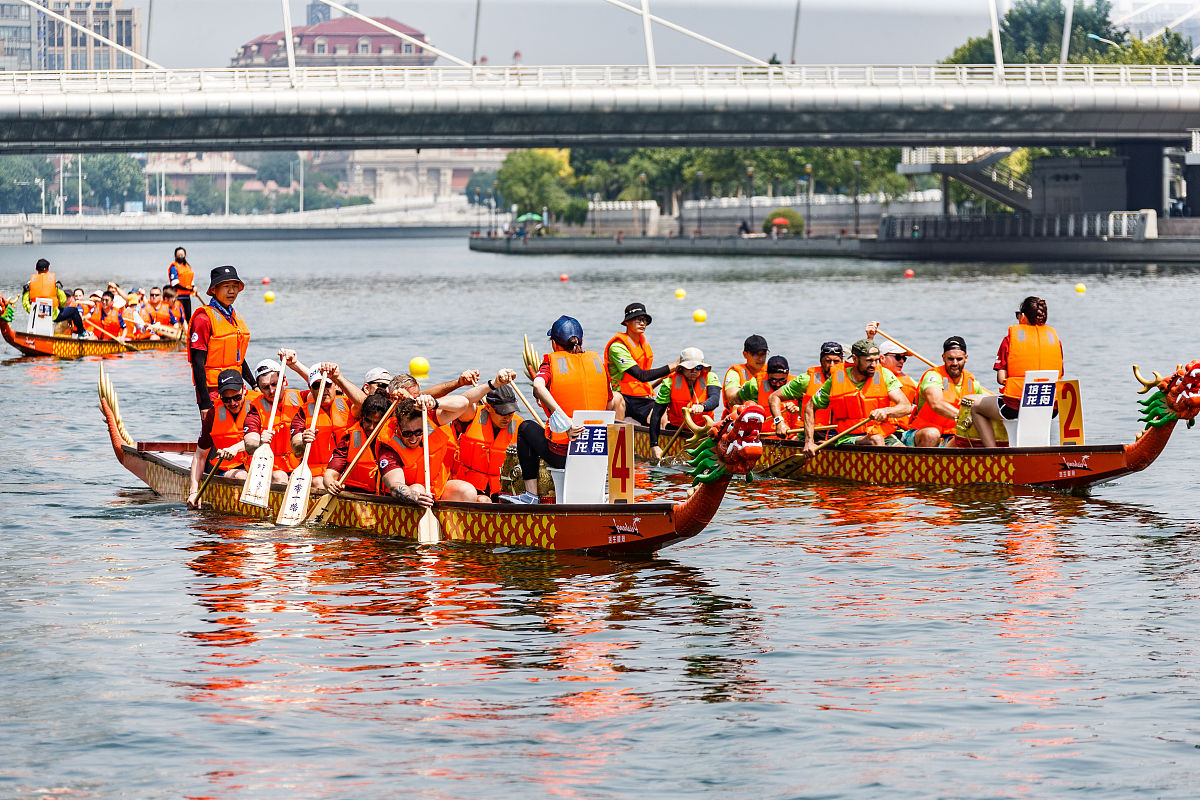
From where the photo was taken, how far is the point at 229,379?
1794 centimetres

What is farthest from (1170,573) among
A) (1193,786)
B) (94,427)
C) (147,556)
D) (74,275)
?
(74,275)

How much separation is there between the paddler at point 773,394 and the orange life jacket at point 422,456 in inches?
222

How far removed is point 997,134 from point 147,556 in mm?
67255

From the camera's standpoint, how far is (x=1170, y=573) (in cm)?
1627

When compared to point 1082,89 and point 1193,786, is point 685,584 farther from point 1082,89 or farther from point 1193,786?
point 1082,89

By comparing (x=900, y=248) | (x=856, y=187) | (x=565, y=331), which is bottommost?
(x=565, y=331)

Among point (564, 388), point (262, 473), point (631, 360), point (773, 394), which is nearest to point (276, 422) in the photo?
point (262, 473)

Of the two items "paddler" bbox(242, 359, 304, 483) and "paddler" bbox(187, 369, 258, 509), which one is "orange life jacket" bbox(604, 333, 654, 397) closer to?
"paddler" bbox(242, 359, 304, 483)

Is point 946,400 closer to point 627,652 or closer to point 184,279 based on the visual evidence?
point 627,652

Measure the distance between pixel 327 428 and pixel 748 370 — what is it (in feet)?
19.8

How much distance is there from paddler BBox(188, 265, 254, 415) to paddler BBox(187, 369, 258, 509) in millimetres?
125

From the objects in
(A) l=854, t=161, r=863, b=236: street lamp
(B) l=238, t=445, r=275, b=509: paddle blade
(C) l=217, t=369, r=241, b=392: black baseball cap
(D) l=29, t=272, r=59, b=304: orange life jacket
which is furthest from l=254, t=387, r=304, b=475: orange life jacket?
(A) l=854, t=161, r=863, b=236: street lamp

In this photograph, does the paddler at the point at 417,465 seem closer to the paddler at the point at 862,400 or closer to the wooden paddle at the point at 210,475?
the wooden paddle at the point at 210,475

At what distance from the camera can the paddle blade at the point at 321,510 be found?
18.0 metres
